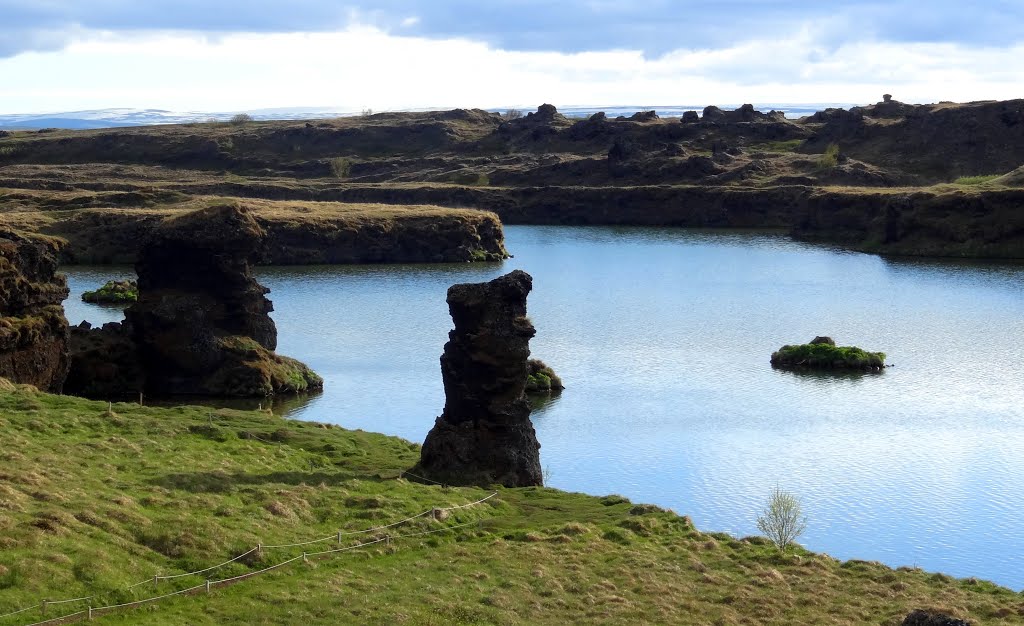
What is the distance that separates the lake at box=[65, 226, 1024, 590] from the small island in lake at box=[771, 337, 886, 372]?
112 centimetres

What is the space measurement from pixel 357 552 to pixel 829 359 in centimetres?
5152

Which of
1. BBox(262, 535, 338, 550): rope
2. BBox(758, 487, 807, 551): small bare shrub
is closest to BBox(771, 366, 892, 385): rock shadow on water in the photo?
BBox(758, 487, 807, 551): small bare shrub

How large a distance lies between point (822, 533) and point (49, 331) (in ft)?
123

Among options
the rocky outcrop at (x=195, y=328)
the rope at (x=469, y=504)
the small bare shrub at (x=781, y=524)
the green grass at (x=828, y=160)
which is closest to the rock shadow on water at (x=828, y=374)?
the rocky outcrop at (x=195, y=328)

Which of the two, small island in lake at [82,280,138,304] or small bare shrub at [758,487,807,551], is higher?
small bare shrub at [758,487,807,551]

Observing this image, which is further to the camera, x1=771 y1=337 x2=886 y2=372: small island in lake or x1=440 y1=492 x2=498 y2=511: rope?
x1=771 y1=337 x2=886 y2=372: small island in lake

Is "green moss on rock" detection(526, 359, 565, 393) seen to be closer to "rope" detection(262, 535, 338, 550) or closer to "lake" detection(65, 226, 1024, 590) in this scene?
"lake" detection(65, 226, 1024, 590)

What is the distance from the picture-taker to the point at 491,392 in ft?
158

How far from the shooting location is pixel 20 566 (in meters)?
28.5

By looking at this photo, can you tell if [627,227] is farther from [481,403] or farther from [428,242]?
[481,403]

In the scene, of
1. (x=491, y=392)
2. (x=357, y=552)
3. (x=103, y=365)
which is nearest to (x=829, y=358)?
(x=491, y=392)

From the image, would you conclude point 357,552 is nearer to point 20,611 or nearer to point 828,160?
point 20,611

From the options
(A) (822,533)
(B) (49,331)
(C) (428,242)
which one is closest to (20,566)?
(A) (822,533)

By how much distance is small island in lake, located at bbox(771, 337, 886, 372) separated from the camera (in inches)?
3172
